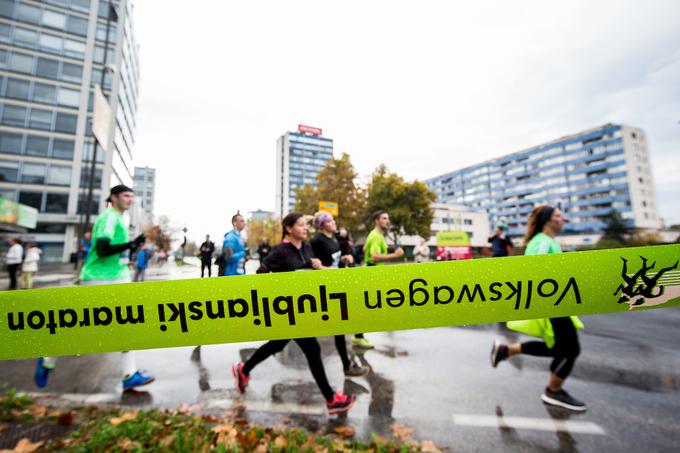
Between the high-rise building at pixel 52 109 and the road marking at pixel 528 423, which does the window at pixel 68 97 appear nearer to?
the high-rise building at pixel 52 109

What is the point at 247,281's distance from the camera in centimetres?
165

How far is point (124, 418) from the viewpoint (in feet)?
8.18

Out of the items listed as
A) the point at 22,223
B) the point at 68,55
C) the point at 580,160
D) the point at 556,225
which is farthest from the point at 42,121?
the point at 580,160

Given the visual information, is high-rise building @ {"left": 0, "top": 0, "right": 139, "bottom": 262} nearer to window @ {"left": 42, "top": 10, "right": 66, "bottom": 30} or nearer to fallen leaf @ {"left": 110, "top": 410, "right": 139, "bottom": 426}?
window @ {"left": 42, "top": 10, "right": 66, "bottom": 30}

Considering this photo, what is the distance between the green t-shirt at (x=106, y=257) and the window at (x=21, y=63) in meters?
48.3

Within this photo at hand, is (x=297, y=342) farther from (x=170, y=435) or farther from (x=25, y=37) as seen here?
(x=25, y=37)

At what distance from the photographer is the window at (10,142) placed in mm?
33969

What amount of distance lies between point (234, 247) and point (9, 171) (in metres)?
45.1

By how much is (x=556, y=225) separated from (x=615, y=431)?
1.74 meters

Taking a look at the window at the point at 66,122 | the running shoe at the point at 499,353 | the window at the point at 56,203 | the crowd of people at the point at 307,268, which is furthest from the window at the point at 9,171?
the running shoe at the point at 499,353

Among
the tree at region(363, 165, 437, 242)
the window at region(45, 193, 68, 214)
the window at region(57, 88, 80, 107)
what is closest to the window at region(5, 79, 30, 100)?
the window at region(57, 88, 80, 107)

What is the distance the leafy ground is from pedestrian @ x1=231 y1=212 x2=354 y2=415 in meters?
0.29

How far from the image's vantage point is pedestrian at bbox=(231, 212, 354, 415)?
269cm

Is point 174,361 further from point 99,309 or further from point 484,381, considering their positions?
point 484,381
